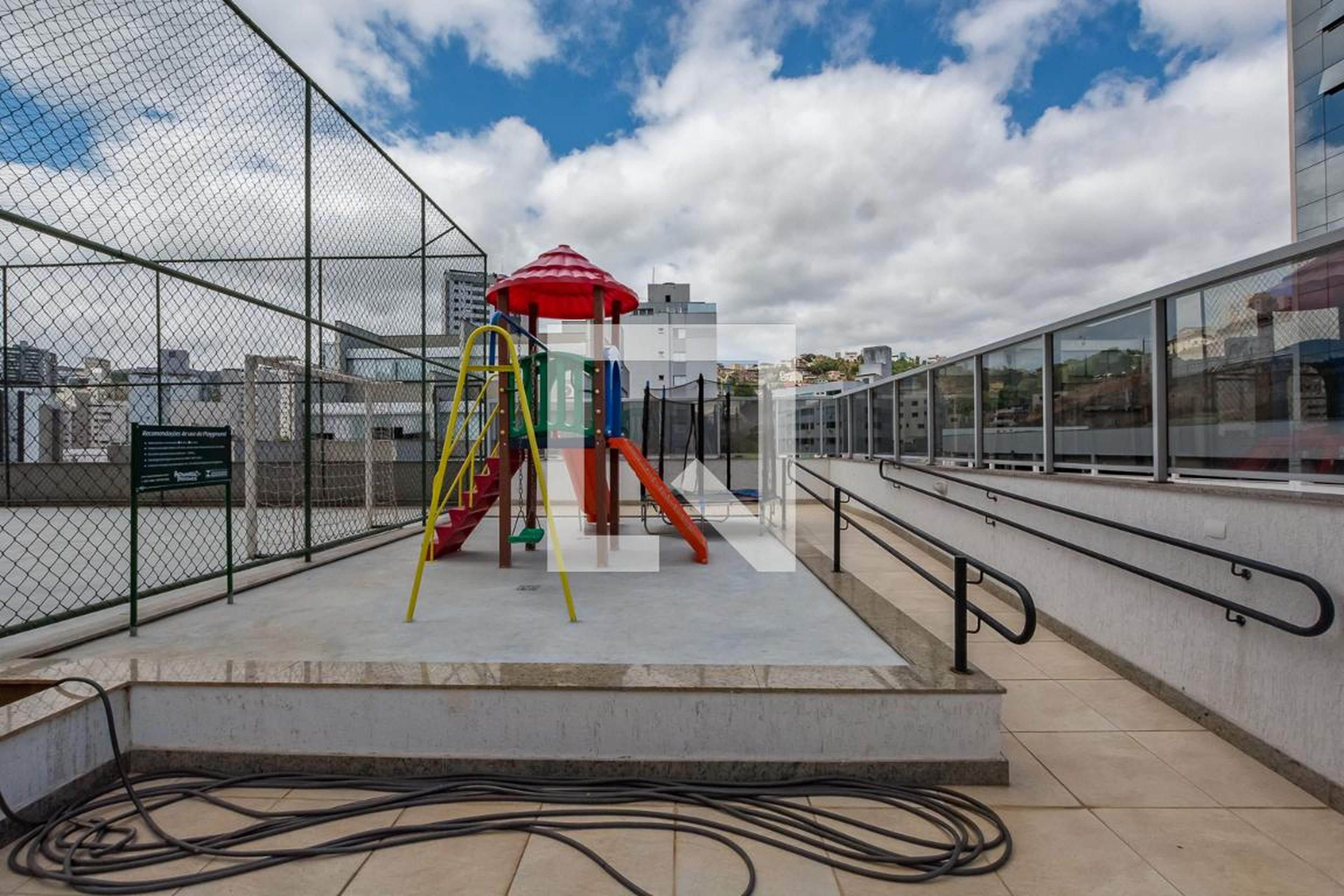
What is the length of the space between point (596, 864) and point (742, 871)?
0.44 meters

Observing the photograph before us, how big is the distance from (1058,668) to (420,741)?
3540 millimetres

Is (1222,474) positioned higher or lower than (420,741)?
higher

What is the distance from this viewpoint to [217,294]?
13.6ft

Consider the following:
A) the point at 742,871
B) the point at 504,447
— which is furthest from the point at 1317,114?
the point at 742,871

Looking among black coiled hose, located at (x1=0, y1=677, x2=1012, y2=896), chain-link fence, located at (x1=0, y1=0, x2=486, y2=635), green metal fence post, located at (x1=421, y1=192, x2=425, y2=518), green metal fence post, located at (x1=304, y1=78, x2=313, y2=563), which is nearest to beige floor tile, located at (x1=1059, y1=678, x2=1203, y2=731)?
black coiled hose, located at (x1=0, y1=677, x2=1012, y2=896)

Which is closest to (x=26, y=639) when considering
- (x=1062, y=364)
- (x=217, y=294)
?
(x=217, y=294)

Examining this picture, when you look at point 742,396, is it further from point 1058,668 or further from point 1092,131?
point 1092,131

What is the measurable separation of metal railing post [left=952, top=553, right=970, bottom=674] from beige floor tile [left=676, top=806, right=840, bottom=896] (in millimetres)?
1059

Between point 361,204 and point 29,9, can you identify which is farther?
point 361,204

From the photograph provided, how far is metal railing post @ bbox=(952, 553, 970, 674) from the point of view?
2611 millimetres

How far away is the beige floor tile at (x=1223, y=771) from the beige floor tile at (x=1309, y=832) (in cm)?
5

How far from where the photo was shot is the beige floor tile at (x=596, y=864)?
1.83 meters

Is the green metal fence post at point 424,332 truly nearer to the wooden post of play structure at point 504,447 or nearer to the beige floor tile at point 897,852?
the wooden post of play structure at point 504,447

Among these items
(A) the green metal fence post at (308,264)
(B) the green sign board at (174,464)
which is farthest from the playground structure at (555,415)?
(B) the green sign board at (174,464)
